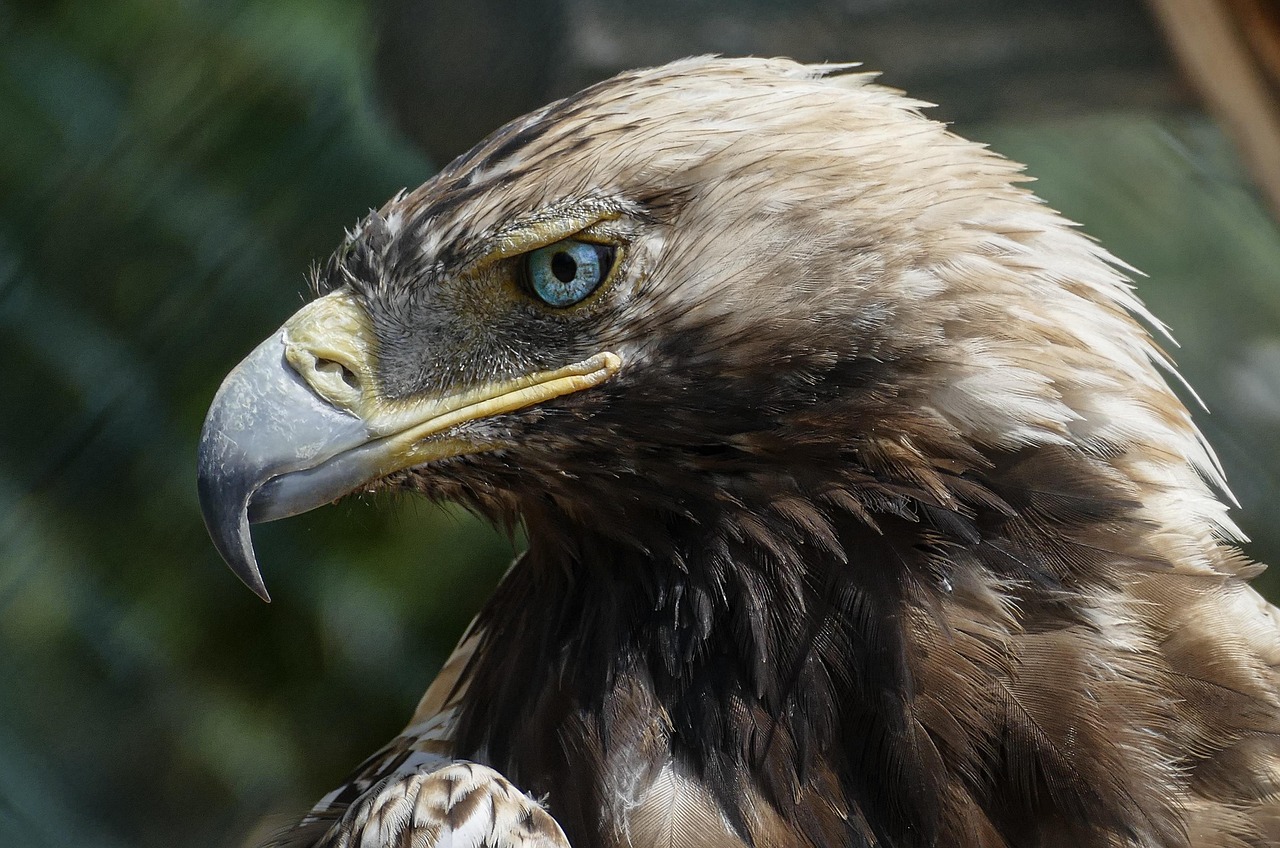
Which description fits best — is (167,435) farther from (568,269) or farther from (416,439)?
(568,269)

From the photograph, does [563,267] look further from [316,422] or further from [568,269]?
[316,422]

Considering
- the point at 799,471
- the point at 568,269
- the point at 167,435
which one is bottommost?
the point at 799,471

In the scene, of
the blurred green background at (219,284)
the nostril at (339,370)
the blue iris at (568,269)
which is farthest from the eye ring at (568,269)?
the blurred green background at (219,284)

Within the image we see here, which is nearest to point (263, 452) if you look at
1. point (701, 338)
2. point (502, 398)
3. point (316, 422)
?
point (316, 422)

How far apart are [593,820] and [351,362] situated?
1.74 feet

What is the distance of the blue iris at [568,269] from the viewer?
1327 mm

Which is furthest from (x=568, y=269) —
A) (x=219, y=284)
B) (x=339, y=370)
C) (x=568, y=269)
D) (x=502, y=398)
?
(x=219, y=284)

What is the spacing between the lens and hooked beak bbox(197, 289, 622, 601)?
1.30 m

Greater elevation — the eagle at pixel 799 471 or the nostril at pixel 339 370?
the nostril at pixel 339 370

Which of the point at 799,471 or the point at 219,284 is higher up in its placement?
the point at 219,284

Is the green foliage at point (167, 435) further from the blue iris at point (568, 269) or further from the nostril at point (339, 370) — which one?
the blue iris at point (568, 269)

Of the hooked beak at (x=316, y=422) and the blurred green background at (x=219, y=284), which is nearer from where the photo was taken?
the hooked beak at (x=316, y=422)

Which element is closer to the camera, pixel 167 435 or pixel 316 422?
pixel 316 422

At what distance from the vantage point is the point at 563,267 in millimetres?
1335
